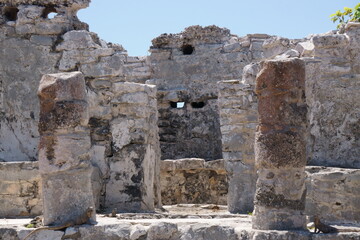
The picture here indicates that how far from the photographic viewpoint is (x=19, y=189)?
8828 mm

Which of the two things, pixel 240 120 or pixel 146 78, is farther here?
pixel 146 78

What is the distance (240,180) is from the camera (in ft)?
30.9

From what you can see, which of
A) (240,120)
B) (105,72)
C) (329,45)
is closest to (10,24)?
(105,72)

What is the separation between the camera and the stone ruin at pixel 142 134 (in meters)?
6.60

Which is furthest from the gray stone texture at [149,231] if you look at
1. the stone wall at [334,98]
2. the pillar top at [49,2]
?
the pillar top at [49,2]

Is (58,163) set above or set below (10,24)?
below

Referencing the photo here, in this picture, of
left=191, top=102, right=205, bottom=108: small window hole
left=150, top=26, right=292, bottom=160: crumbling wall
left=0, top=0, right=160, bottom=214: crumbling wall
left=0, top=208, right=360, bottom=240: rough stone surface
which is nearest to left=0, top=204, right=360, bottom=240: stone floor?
left=0, top=208, right=360, bottom=240: rough stone surface

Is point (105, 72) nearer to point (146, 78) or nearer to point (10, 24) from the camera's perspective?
point (10, 24)

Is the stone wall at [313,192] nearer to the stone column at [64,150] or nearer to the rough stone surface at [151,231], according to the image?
the rough stone surface at [151,231]

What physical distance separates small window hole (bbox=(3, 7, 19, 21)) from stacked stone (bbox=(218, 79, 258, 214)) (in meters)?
3.30

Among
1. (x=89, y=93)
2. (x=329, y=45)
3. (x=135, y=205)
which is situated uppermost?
(x=329, y=45)

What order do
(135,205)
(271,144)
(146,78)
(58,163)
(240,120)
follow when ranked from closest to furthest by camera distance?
(271,144) < (58,163) < (135,205) < (240,120) < (146,78)

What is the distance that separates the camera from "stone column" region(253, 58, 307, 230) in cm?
652

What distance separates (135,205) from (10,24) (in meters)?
3.29
